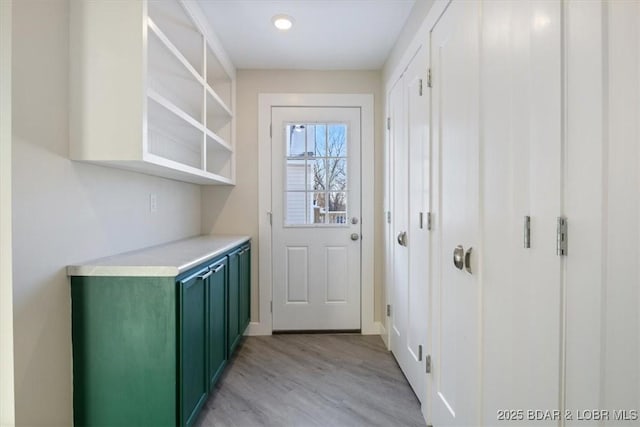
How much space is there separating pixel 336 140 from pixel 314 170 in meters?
0.36

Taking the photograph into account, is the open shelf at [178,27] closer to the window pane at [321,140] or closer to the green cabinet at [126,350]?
the window pane at [321,140]

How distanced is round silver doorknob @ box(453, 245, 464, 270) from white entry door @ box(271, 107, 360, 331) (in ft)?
5.73

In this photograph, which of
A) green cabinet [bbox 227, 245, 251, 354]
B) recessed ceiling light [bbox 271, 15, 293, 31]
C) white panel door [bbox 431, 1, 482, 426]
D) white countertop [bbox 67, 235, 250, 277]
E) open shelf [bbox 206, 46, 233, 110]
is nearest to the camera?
white panel door [bbox 431, 1, 482, 426]

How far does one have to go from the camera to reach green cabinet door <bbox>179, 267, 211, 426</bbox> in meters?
1.52

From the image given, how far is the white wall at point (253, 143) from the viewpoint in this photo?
316 cm

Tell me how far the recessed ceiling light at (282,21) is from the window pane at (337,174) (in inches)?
47.7

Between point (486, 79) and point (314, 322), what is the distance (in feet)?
8.59

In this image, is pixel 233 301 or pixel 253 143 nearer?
pixel 233 301

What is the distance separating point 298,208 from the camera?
3.21m

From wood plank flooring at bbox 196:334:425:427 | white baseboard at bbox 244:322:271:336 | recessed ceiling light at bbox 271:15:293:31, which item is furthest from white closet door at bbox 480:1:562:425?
white baseboard at bbox 244:322:271:336

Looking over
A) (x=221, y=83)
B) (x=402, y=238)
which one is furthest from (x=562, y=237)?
(x=221, y=83)

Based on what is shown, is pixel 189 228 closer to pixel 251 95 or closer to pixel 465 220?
pixel 251 95

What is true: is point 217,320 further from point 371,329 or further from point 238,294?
point 371,329

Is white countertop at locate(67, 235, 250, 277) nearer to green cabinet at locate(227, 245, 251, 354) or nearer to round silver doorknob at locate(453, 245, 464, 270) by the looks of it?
green cabinet at locate(227, 245, 251, 354)
